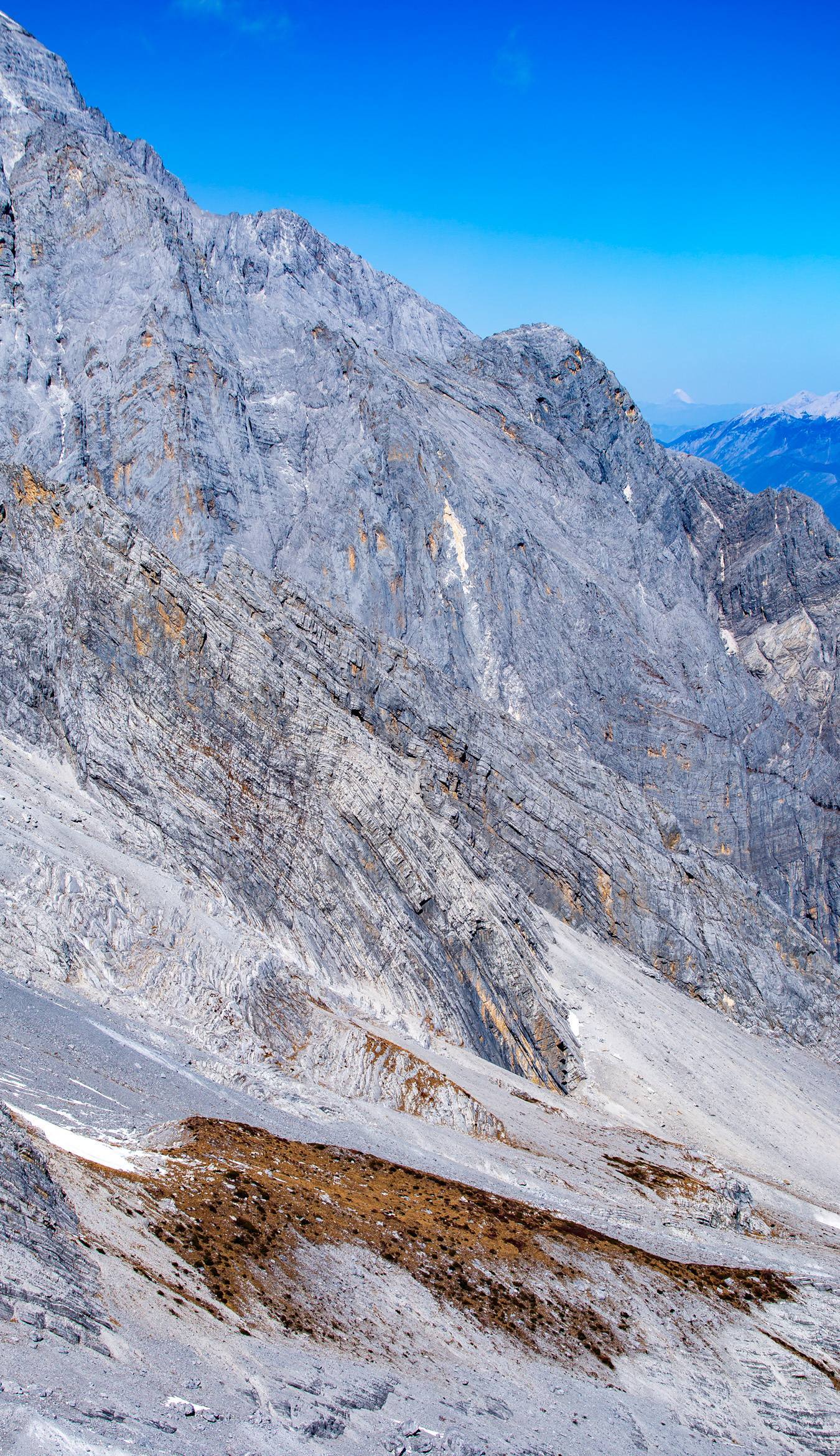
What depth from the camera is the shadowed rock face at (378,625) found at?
46.9 metres

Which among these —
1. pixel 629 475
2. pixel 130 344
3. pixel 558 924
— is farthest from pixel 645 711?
pixel 130 344

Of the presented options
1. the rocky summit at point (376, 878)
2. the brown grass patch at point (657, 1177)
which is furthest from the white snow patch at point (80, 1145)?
the brown grass patch at point (657, 1177)

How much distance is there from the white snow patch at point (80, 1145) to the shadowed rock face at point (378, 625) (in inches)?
805

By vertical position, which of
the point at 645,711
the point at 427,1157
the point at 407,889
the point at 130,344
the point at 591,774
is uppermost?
the point at 130,344

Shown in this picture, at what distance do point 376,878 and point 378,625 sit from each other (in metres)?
28.6

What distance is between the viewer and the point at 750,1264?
101ft

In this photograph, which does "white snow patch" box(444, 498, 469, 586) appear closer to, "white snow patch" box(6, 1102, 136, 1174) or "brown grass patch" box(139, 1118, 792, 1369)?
"brown grass patch" box(139, 1118, 792, 1369)

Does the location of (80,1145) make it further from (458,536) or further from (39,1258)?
(458,536)

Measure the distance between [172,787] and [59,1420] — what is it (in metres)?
32.8

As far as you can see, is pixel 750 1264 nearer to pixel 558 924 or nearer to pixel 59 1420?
pixel 59 1420

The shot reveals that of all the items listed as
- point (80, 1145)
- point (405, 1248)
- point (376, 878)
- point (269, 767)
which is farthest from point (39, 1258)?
point (269, 767)

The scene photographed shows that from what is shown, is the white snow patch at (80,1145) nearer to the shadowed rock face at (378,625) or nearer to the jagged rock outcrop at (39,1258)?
the jagged rock outcrop at (39,1258)

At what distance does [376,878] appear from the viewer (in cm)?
4738

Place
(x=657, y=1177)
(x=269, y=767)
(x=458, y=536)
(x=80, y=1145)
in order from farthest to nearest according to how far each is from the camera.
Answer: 1. (x=458, y=536)
2. (x=269, y=767)
3. (x=657, y=1177)
4. (x=80, y=1145)
